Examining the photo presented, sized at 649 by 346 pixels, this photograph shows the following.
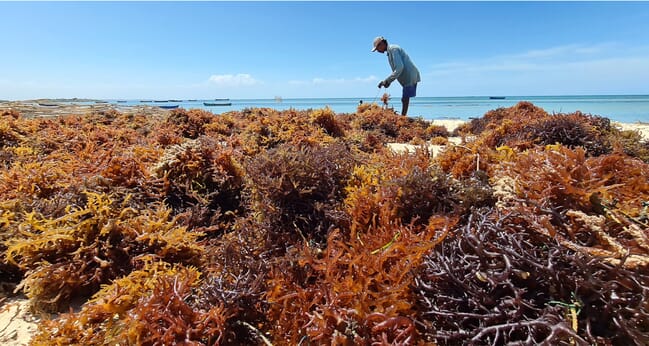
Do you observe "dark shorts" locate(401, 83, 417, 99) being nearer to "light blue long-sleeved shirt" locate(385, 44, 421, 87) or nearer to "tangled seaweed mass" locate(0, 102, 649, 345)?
"light blue long-sleeved shirt" locate(385, 44, 421, 87)

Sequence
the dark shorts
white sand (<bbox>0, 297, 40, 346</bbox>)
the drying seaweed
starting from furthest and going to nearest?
1. the dark shorts
2. white sand (<bbox>0, 297, 40, 346</bbox>)
3. the drying seaweed

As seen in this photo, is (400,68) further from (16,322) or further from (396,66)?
(16,322)

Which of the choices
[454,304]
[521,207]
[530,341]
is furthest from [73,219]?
[521,207]

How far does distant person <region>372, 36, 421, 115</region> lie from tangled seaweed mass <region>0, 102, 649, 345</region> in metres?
4.46

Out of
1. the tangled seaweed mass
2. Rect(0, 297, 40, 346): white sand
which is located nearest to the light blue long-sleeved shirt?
the tangled seaweed mass

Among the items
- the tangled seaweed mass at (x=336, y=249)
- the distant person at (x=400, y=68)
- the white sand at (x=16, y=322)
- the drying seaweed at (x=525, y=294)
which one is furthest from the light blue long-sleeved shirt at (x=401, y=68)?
the white sand at (x=16, y=322)

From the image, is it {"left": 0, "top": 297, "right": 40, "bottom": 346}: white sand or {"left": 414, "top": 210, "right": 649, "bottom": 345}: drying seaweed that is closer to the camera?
{"left": 414, "top": 210, "right": 649, "bottom": 345}: drying seaweed

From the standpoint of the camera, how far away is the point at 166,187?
2.33 meters

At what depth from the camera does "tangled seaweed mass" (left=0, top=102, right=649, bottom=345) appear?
1.08m

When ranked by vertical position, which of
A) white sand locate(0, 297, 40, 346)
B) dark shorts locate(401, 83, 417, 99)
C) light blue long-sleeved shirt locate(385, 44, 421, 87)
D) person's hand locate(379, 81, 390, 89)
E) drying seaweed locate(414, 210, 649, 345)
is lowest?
white sand locate(0, 297, 40, 346)

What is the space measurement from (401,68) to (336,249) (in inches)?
223

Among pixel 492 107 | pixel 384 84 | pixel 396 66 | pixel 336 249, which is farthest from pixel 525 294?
pixel 492 107

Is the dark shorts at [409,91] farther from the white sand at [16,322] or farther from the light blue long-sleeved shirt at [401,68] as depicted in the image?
the white sand at [16,322]

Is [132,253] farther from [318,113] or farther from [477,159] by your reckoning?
[318,113]
